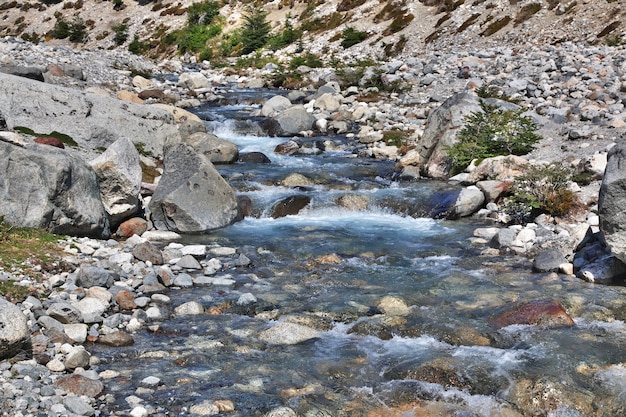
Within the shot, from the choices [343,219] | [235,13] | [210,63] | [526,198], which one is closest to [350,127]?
[343,219]

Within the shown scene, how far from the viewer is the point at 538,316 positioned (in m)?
8.64

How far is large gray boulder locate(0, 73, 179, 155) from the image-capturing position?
16031 mm

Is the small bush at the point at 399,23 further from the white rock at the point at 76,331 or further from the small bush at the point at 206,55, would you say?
the white rock at the point at 76,331

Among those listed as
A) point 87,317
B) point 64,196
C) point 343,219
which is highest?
point 64,196

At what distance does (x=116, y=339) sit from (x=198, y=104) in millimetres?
21817

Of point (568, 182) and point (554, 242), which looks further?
point (568, 182)

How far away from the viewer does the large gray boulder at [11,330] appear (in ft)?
22.2

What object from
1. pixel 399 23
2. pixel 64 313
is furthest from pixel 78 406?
pixel 399 23

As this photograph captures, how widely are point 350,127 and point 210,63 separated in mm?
25887

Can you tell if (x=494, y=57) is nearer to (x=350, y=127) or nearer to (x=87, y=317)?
(x=350, y=127)

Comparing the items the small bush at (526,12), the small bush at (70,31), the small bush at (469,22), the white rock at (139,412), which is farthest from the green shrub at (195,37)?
the white rock at (139,412)

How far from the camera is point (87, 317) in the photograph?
27.2ft

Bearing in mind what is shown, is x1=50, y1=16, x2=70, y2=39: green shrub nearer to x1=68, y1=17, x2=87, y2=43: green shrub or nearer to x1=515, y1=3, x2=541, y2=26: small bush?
x1=68, y1=17, x2=87, y2=43: green shrub

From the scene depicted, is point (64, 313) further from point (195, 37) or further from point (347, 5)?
point (195, 37)
